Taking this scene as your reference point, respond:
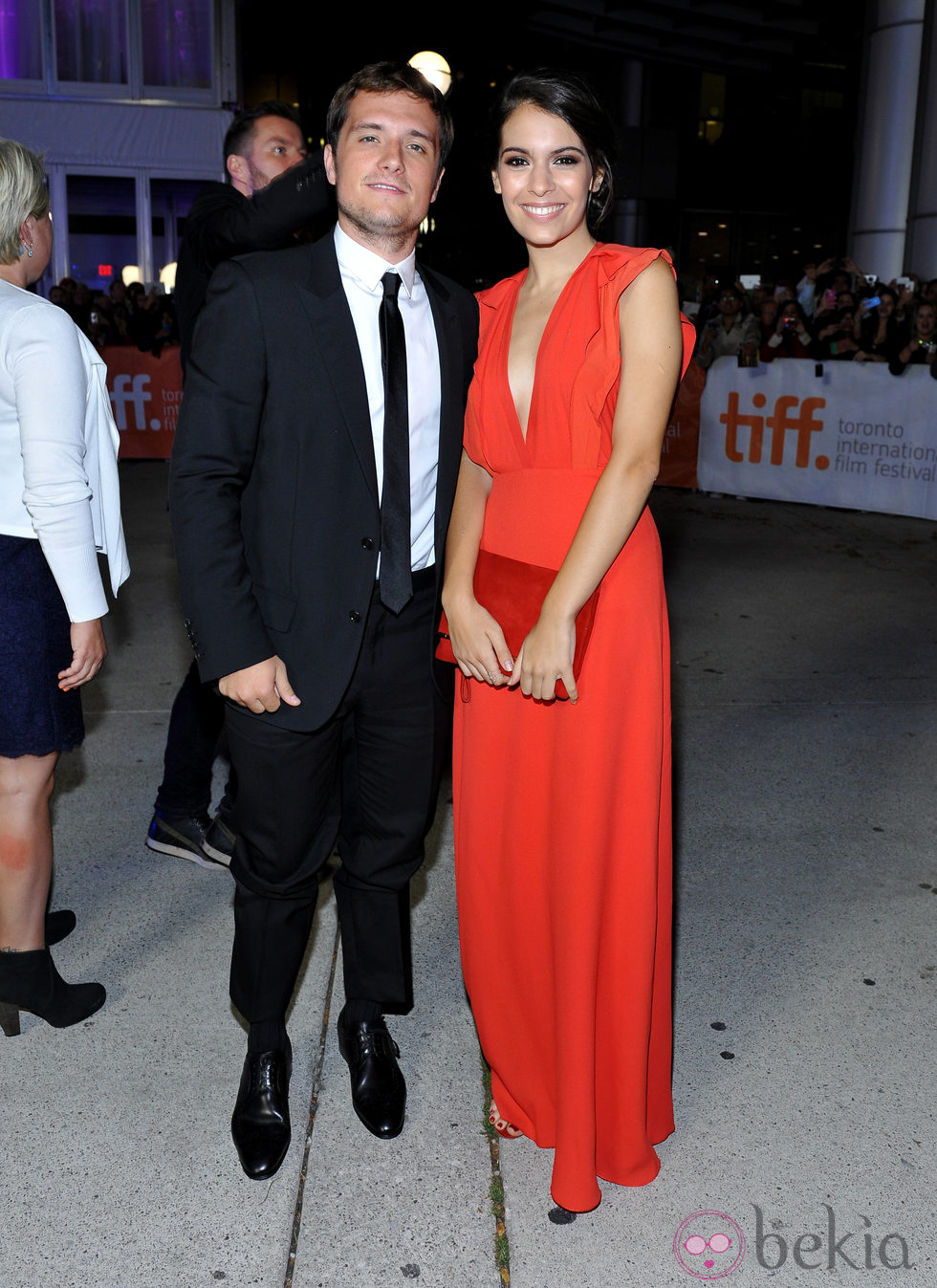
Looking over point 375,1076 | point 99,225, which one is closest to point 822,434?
point 375,1076

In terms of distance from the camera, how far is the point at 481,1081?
2760 millimetres

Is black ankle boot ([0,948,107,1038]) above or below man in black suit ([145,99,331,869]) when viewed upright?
below

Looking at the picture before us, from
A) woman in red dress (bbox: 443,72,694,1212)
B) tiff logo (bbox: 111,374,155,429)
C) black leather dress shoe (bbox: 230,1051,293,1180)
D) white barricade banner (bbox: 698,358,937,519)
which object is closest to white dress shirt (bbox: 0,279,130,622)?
woman in red dress (bbox: 443,72,694,1212)

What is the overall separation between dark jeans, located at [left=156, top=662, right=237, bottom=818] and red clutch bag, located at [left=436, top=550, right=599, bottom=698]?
5.64 ft

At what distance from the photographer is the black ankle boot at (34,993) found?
2.88 metres

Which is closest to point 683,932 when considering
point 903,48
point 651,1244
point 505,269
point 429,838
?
point 429,838

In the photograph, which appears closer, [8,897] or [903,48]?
[8,897]

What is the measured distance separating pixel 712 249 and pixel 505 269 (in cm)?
633

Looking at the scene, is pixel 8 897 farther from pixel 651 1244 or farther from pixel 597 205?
pixel 597 205

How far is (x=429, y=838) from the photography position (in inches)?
159

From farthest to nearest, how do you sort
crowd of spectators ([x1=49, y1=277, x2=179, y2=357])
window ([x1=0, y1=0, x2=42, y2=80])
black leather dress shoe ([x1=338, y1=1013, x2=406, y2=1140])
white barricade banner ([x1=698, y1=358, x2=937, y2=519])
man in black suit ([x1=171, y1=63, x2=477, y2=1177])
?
window ([x1=0, y1=0, x2=42, y2=80]) → crowd of spectators ([x1=49, y1=277, x2=179, y2=357]) → white barricade banner ([x1=698, y1=358, x2=937, y2=519]) → black leather dress shoe ([x1=338, y1=1013, x2=406, y2=1140]) → man in black suit ([x1=171, y1=63, x2=477, y2=1177])

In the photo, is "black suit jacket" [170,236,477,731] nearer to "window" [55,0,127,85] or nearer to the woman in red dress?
the woman in red dress

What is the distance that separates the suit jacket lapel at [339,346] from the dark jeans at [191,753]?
1.74 meters

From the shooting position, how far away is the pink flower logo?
218 centimetres
